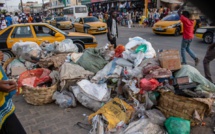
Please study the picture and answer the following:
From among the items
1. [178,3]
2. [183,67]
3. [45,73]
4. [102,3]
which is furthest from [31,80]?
[102,3]

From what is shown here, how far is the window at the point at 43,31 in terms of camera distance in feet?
23.8

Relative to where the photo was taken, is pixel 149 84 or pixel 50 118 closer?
pixel 149 84

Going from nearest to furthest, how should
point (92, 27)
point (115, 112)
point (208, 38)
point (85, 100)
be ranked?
point (115, 112) → point (85, 100) → point (208, 38) → point (92, 27)

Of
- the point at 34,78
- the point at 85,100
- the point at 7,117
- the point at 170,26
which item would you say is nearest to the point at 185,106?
the point at 85,100

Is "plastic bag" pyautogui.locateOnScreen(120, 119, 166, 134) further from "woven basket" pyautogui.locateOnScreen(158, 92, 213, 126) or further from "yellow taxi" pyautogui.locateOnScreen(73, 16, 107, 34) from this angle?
"yellow taxi" pyautogui.locateOnScreen(73, 16, 107, 34)

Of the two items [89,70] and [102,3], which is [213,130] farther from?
[102,3]

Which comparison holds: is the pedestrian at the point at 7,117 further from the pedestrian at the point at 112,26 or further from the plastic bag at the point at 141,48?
the pedestrian at the point at 112,26

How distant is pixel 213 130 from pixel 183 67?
53.1 inches

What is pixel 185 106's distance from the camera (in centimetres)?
300

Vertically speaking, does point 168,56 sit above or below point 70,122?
above

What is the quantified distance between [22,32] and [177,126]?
6.37m

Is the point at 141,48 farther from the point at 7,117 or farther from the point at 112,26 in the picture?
the point at 7,117

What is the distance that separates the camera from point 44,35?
7.25m

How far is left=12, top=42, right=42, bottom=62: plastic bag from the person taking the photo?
18.4 ft
